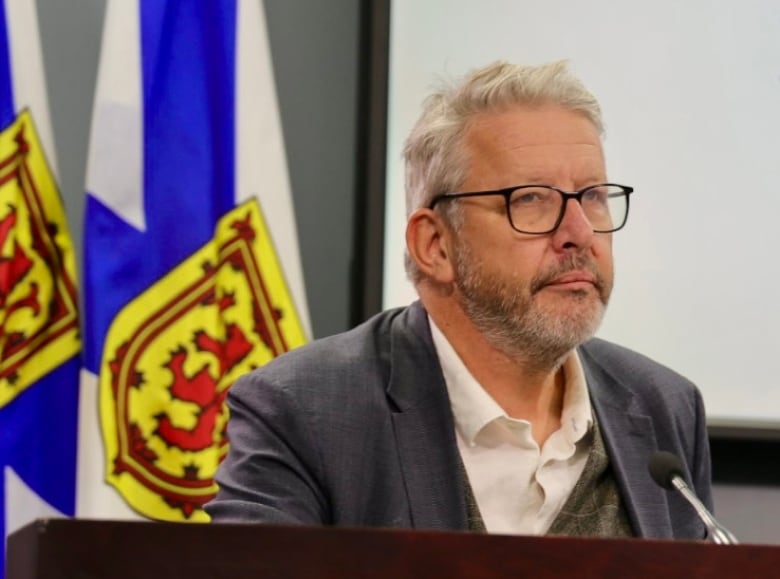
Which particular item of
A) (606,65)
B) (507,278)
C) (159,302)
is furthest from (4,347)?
(606,65)

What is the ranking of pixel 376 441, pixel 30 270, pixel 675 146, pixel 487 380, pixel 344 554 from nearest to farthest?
pixel 344 554
pixel 376 441
pixel 487 380
pixel 30 270
pixel 675 146

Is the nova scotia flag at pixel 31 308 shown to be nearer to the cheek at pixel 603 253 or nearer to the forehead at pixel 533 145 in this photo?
the forehead at pixel 533 145

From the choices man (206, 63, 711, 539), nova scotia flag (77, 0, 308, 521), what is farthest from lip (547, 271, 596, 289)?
nova scotia flag (77, 0, 308, 521)

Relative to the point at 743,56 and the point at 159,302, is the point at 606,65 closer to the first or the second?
the point at 743,56

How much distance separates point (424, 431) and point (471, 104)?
0.51 m

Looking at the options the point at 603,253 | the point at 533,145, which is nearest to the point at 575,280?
the point at 603,253

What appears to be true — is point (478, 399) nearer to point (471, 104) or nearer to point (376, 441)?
point (376, 441)

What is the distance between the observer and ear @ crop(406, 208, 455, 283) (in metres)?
1.78

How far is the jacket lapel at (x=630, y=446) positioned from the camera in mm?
1668

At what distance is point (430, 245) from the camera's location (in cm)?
180

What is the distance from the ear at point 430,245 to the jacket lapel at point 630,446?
299 mm

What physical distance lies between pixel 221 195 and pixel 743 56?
1.10m

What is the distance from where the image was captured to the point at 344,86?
251cm

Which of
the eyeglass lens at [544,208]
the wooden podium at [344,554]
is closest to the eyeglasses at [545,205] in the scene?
the eyeglass lens at [544,208]
